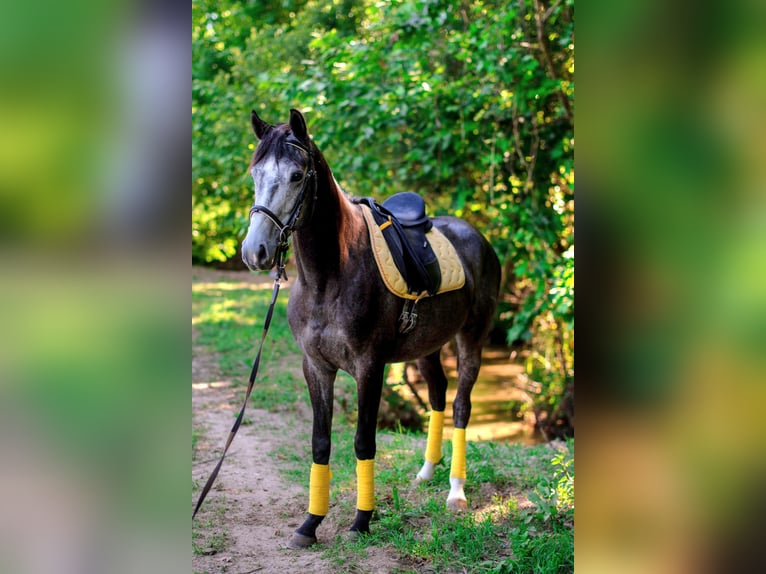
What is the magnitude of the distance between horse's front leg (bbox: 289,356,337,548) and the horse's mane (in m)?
0.68

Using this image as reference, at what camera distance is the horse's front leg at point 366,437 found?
3596 millimetres

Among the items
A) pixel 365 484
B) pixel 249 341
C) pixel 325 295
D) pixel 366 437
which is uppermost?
pixel 325 295

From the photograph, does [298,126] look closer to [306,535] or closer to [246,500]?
[306,535]

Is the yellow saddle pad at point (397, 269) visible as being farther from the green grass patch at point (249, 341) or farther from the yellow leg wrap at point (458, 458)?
the green grass patch at point (249, 341)

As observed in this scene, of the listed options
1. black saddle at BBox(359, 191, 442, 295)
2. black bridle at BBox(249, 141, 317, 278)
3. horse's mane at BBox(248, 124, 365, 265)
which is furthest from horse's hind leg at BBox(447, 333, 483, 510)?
black bridle at BBox(249, 141, 317, 278)

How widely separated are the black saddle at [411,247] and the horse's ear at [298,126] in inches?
33.0

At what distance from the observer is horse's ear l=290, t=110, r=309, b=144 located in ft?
10.2

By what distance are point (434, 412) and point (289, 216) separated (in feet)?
7.21

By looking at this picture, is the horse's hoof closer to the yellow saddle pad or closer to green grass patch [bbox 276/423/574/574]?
green grass patch [bbox 276/423/574/574]

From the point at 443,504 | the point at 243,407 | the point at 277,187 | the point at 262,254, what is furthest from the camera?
the point at 443,504

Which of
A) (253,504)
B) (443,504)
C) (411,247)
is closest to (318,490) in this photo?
(253,504)

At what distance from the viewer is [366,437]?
3.65 meters

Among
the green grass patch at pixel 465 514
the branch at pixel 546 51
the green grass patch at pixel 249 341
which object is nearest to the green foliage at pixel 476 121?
the branch at pixel 546 51
